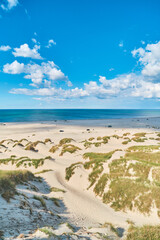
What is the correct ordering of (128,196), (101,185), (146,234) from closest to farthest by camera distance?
(146,234) → (128,196) → (101,185)

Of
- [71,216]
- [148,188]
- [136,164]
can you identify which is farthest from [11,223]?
[136,164]

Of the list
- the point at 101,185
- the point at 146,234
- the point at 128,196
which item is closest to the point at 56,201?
the point at 101,185

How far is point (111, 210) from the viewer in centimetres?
1070

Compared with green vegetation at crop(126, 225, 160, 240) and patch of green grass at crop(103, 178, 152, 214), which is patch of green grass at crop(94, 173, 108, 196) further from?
green vegetation at crop(126, 225, 160, 240)

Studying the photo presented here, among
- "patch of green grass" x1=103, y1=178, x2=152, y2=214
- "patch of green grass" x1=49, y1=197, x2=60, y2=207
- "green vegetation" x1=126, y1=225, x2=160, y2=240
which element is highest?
"green vegetation" x1=126, y1=225, x2=160, y2=240

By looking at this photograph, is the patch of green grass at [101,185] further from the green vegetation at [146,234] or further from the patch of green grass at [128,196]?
the green vegetation at [146,234]

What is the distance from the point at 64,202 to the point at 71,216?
2277mm

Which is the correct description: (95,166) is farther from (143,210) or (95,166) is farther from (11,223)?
(11,223)

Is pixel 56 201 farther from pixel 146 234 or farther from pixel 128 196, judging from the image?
pixel 146 234

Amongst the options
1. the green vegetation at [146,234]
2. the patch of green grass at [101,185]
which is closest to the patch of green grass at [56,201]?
the patch of green grass at [101,185]

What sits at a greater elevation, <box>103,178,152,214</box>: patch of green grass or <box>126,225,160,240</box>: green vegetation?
<box>126,225,160,240</box>: green vegetation

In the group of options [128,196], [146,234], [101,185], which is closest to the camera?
[146,234]

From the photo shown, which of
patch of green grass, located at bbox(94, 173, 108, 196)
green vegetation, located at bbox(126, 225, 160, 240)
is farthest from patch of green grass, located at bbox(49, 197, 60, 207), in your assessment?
green vegetation, located at bbox(126, 225, 160, 240)

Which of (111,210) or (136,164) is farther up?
(136,164)
